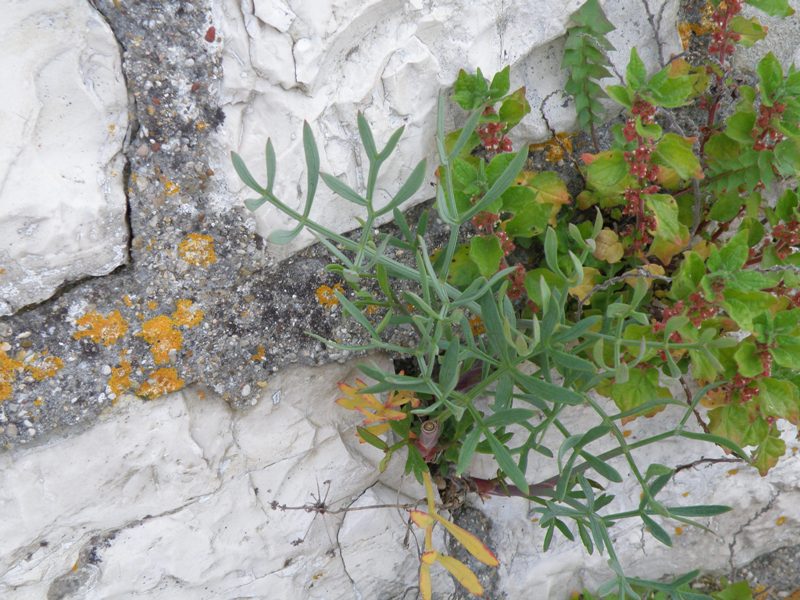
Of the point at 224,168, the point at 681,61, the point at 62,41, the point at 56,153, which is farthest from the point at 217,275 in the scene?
the point at 681,61

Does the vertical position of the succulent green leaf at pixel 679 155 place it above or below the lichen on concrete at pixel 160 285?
above

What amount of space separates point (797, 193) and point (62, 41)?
1.36m

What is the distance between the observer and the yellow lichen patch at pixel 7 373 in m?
1.13

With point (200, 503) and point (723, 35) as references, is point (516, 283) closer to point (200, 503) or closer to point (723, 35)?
point (723, 35)

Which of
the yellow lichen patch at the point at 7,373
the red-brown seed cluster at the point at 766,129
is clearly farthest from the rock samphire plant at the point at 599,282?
the yellow lichen patch at the point at 7,373

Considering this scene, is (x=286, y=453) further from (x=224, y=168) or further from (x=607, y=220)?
(x=607, y=220)

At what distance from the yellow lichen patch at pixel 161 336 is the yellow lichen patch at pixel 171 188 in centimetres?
22

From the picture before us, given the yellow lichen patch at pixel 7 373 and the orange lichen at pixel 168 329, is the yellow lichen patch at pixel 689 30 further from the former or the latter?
the yellow lichen patch at pixel 7 373

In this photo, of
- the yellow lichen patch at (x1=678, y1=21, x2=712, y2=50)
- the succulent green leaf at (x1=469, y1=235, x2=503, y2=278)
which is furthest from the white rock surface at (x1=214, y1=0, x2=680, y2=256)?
the yellow lichen patch at (x1=678, y1=21, x2=712, y2=50)

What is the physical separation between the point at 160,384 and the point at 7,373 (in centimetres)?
25

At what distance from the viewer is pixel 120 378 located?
1.22 metres

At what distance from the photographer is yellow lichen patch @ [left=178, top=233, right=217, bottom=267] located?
1.23m

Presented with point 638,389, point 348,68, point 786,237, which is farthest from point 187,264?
point 786,237

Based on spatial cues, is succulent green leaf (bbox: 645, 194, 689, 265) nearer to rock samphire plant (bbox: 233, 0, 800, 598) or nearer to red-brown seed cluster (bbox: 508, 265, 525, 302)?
rock samphire plant (bbox: 233, 0, 800, 598)
